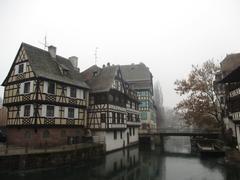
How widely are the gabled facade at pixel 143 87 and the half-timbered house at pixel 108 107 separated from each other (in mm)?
13799

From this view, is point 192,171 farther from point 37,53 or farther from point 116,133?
point 37,53

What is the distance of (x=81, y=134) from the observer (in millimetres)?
28578

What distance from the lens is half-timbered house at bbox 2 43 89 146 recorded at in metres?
22.8

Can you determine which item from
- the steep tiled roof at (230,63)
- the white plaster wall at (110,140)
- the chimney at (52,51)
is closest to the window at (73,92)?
the chimney at (52,51)

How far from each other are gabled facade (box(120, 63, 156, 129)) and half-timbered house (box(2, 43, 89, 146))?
23353 millimetres

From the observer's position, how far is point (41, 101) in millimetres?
22812

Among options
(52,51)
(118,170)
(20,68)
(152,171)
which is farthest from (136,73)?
(152,171)

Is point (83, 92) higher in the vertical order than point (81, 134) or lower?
higher

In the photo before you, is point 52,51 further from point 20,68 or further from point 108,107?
point 108,107

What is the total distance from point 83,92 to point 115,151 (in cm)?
1028

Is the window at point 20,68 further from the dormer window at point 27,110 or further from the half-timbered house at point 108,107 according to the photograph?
the half-timbered house at point 108,107

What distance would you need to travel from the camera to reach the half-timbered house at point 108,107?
97.5 feet

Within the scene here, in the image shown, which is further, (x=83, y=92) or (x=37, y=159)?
(x=83, y=92)

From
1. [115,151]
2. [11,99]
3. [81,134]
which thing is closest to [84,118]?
[81,134]
